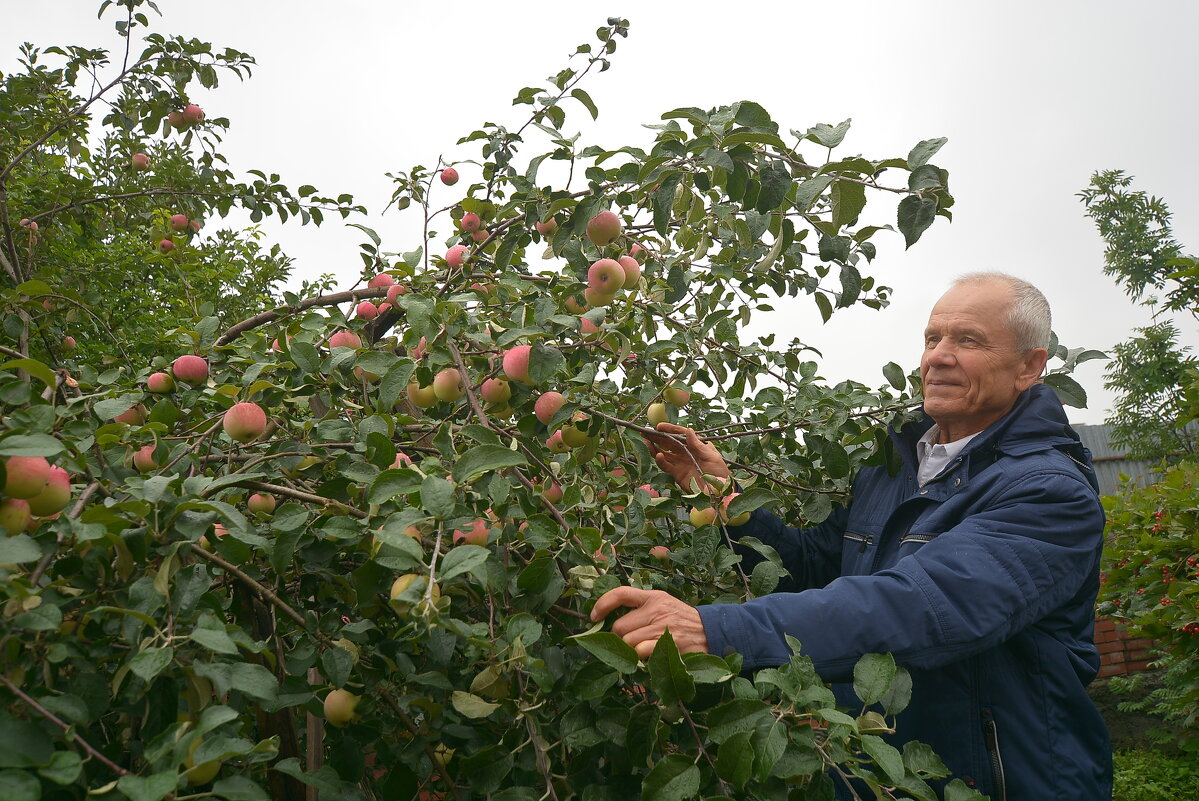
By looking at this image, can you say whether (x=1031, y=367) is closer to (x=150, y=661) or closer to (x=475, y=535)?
(x=475, y=535)

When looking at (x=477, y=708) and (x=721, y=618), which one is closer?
(x=477, y=708)

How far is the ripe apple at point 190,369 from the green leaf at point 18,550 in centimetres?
91

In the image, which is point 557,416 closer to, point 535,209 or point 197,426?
point 535,209

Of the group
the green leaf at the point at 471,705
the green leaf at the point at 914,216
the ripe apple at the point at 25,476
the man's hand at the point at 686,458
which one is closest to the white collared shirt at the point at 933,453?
the man's hand at the point at 686,458

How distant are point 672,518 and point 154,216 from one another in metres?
3.43

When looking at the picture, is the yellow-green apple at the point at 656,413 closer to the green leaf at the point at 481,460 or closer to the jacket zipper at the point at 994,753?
the green leaf at the point at 481,460

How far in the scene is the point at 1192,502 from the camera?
3.37m

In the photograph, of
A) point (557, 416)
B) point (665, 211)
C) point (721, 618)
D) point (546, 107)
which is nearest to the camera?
point (721, 618)

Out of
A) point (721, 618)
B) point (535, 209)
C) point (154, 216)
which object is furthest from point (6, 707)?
point (154, 216)

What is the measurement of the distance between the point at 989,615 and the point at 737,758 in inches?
25.3

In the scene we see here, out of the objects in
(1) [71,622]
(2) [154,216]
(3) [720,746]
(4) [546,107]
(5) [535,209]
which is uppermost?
(2) [154,216]

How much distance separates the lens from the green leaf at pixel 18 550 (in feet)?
2.48

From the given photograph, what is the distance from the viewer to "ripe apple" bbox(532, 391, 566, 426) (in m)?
1.51

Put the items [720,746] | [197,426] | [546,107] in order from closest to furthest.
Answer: [720,746], [197,426], [546,107]
